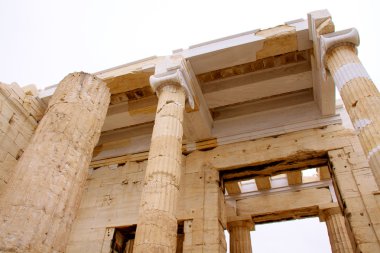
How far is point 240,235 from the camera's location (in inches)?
470

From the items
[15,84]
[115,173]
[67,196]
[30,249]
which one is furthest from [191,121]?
[30,249]

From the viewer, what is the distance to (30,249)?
296cm

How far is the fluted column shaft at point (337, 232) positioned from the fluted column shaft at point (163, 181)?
6993 mm

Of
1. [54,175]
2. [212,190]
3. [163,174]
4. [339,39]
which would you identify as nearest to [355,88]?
[339,39]

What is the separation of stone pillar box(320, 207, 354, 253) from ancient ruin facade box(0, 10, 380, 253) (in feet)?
0.12

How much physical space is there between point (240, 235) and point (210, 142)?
4.18m

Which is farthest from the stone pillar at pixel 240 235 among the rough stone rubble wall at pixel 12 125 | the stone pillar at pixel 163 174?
the rough stone rubble wall at pixel 12 125

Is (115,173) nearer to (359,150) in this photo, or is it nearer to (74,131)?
(74,131)

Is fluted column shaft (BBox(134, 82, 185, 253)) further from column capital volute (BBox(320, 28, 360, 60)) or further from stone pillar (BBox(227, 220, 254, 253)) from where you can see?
stone pillar (BBox(227, 220, 254, 253))

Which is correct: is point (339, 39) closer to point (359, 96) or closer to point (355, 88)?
point (355, 88)

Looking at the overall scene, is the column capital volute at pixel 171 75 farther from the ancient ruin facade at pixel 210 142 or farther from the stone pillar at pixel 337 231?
the stone pillar at pixel 337 231

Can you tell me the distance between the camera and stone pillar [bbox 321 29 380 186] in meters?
5.46

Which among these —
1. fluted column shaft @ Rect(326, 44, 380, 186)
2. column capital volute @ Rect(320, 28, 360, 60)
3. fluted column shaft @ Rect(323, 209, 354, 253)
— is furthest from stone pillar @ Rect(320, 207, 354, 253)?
column capital volute @ Rect(320, 28, 360, 60)

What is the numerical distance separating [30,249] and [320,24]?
7.35 m
